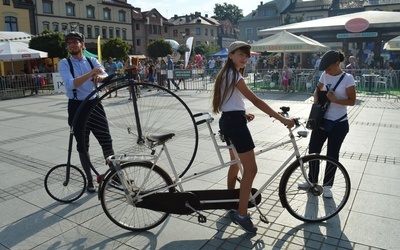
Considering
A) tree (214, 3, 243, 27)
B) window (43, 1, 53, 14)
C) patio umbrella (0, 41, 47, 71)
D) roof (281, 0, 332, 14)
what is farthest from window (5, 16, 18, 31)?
tree (214, 3, 243, 27)

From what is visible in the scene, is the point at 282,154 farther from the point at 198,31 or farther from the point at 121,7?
the point at 198,31

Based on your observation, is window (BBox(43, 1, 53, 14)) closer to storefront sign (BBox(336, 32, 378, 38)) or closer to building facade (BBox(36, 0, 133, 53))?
building facade (BBox(36, 0, 133, 53))

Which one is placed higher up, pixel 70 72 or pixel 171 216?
pixel 70 72

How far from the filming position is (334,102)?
13.2 feet

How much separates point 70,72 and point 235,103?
207 cm

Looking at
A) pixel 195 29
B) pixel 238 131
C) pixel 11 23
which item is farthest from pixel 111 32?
pixel 238 131

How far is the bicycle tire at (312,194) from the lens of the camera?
3.58m

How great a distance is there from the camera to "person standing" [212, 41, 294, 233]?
3182mm

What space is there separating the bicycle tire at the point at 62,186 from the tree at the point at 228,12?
10548 centimetres

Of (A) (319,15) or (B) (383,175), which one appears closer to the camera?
(B) (383,175)

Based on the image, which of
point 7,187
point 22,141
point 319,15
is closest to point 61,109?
point 22,141

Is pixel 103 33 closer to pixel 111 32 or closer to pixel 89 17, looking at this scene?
pixel 111 32

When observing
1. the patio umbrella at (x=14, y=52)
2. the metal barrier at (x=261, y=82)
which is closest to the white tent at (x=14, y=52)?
the patio umbrella at (x=14, y=52)

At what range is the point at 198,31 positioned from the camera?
73750 mm
